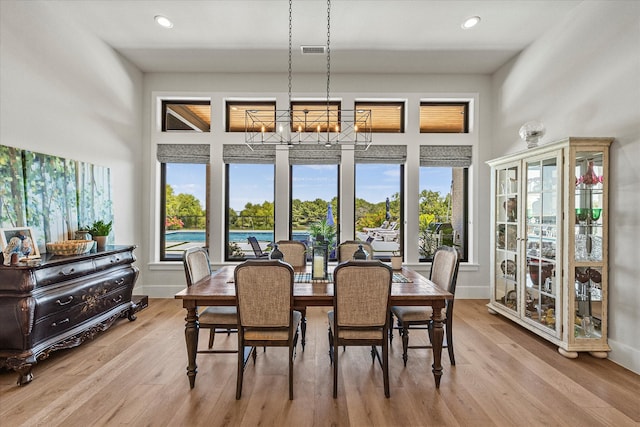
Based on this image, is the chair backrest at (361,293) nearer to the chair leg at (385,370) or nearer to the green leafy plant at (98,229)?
the chair leg at (385,370)

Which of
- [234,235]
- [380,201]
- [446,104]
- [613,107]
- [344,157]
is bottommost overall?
[234,235]

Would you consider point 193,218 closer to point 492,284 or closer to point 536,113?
point 492,284

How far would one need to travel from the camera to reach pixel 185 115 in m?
4.97

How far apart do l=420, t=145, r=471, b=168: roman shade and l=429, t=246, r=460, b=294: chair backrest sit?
2216 millimetres

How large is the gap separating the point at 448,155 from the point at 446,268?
2.56 meters

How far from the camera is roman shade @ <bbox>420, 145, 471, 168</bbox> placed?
15.9ft

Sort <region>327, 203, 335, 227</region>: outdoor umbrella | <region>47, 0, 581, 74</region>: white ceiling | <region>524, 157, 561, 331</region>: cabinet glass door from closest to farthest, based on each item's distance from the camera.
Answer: <region>524, 157, 561, 331</region>: cabinet glass door
<region>47, 0, 581, 74</region>: white ceiling
<region>327, 203, 335, 227</region>: outdoor umbrella

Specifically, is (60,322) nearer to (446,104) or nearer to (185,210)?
(185,210)

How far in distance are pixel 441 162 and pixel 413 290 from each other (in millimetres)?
2976

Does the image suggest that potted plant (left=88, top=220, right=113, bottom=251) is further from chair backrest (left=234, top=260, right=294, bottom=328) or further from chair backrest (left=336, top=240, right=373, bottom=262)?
chair backrest (left=336, top=240, right=373, bottom=262)

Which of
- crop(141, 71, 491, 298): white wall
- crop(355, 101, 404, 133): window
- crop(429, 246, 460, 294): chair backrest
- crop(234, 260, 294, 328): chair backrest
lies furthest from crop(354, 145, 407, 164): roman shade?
crop(234, 260, 294, 328): chair backrest

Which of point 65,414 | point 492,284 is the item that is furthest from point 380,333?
point 492,284

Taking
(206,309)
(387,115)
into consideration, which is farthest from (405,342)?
(387,115)

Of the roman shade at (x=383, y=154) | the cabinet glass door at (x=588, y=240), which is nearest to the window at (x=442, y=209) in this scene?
the roman shade at (x=383, y=154)
